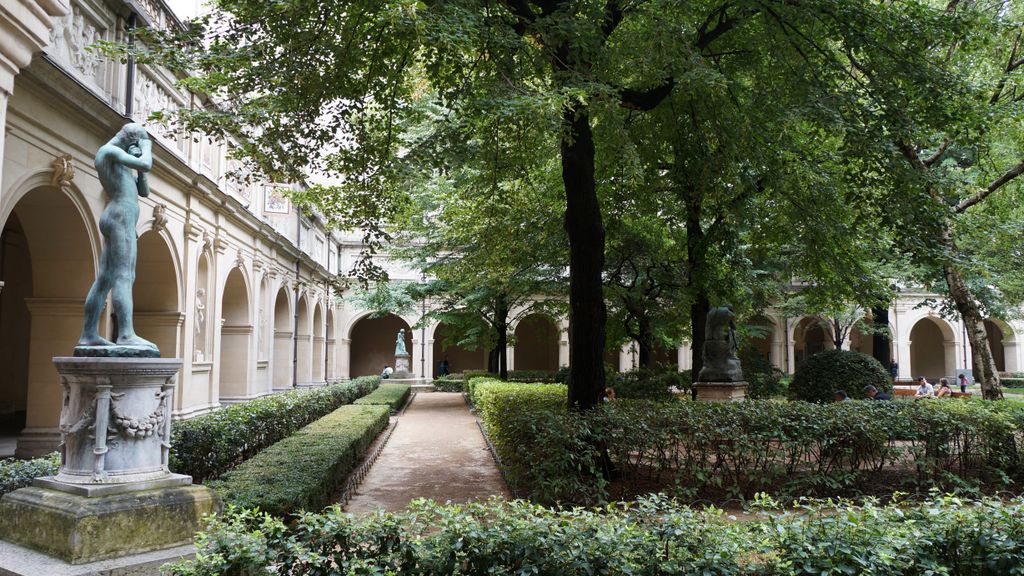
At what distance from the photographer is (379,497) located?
847cm

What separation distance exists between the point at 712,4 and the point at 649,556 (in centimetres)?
750

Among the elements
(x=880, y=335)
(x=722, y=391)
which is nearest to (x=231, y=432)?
(x=722, y=391)

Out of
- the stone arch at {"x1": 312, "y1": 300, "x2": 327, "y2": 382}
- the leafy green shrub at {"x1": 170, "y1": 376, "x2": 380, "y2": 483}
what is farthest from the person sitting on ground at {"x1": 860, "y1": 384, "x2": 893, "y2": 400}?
the stone arch at {"x1": 312, "y1": 300, "x2": 327, "y2": 382}

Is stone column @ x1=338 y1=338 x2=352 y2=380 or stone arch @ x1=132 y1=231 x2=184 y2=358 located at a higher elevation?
stone arch @ x1=132 y1=231 x2=184 y2=358

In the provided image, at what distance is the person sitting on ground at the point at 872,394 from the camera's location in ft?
40.6

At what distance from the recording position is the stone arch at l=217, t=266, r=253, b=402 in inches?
Answer: 711

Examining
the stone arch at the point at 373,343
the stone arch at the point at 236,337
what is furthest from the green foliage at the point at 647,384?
the stone arch at the point at 373,343

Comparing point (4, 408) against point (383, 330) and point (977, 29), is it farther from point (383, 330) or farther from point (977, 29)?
point (383, 330)

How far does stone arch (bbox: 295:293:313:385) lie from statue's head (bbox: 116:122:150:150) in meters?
22.5

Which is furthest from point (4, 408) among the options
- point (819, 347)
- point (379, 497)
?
point (819, 347)

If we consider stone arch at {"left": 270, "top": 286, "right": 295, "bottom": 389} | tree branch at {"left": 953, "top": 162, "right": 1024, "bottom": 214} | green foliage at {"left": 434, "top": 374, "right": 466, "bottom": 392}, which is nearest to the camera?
tree branch at {"left": 953, "top": 162, "right": 1024, "bottom": 214}

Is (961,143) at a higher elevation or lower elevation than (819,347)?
higher

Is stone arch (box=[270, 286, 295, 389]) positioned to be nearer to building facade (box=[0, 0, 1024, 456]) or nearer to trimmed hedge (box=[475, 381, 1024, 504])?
building facade (box=[0, 0, 1024, 456])

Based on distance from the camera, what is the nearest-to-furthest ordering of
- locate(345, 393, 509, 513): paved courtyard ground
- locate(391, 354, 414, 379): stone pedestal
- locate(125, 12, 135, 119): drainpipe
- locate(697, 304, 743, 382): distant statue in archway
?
locate(345, 393, 509, 513): paved courtyard ground, locate(125, 12, 135, 119): drainpipe, locate(697, 304, 743, 382): distant statue in archway, locate(391, 354, 414, 379): stone pedestal
